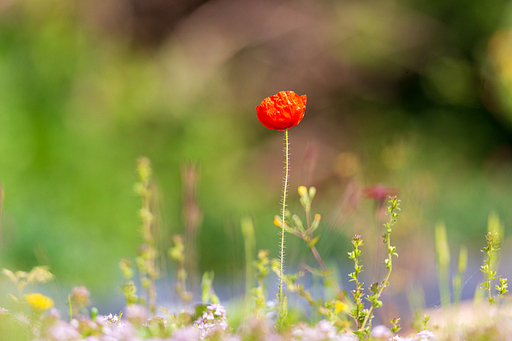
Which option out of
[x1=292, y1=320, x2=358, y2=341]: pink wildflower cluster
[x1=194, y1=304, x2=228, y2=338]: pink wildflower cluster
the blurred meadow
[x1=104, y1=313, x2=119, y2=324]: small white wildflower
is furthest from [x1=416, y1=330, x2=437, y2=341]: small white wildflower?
the blurred meadow

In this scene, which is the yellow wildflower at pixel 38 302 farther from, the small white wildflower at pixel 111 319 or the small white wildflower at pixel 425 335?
the small white wildflower at pixel 425 335

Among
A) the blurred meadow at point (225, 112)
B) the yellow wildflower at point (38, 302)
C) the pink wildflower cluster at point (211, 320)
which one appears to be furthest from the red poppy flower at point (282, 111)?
the blurred meadow at point (225, 112)

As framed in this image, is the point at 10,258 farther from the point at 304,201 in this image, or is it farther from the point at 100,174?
the point at 304,201

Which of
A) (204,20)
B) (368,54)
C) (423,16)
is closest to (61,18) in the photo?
(204,20)

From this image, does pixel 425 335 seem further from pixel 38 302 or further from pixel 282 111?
pixel 38 302

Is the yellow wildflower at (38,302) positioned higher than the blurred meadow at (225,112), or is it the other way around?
the blurred meadow at (225,112)

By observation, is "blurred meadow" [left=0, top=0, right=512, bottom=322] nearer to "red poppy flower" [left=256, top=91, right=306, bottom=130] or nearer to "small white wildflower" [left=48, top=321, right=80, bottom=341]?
"red poppy flower" [left=256, top=91, right=306, bottom=130]

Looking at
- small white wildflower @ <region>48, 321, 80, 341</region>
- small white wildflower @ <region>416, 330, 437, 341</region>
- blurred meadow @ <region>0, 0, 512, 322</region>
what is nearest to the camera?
small white wildflower @ <region>48, 321, 80, 341</region>
